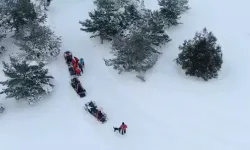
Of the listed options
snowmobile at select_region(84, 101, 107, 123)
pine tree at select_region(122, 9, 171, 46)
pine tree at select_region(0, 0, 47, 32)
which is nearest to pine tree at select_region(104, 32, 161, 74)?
pine tree at select_region(122, 9, 171, 46)

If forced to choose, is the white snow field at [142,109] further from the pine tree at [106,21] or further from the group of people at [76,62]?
the pine tree at [106,21]

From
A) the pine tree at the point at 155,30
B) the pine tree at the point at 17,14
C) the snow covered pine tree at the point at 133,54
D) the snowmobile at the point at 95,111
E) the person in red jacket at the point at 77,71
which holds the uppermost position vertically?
the pine tree at the point at 17,14

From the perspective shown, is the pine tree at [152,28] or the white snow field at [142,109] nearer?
the white snow field at [142,109]

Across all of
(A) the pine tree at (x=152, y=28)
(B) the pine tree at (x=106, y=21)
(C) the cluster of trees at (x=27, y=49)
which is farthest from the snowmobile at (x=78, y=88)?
(A) the pine tree at (x=152, y=28)

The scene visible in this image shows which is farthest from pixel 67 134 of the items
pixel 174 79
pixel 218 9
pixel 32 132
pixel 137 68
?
pixel 218 9

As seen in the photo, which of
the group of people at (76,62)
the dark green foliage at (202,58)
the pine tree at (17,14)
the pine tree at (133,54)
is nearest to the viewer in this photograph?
the pine tree at (133,54)

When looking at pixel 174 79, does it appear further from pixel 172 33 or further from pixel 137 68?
pixel 172 33

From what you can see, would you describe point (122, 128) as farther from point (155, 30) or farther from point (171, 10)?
point (171, 10)
